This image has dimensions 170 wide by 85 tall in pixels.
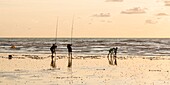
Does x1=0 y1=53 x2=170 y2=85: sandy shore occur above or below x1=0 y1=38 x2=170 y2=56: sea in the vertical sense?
above

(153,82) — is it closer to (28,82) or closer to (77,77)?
(77,77)

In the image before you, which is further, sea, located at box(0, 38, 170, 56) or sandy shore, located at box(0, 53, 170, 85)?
sea, located at box(0, 38, 170, 56)

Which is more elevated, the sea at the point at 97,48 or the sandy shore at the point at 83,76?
the sandy shore at the point at 83,76

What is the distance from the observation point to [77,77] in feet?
111

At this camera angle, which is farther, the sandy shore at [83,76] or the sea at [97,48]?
the sea at [97,48]

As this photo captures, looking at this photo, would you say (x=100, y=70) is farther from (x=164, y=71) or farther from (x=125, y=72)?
(x=164, y=71)

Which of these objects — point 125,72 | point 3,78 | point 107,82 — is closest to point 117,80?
point 107,82

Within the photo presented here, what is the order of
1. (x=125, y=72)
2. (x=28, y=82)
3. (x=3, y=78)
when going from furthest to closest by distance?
1. (x=125, y=72)
2. (x=3, y=78)
3. (x=28, y=82)

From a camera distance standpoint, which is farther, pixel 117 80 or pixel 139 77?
pixel 139 77

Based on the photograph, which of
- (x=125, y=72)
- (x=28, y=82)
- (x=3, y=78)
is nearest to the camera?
(x=28, y=82)

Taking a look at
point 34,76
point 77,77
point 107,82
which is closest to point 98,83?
point 107,82

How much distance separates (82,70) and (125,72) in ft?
12.1

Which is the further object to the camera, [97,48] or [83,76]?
[97,48]

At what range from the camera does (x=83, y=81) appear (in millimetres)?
31422
